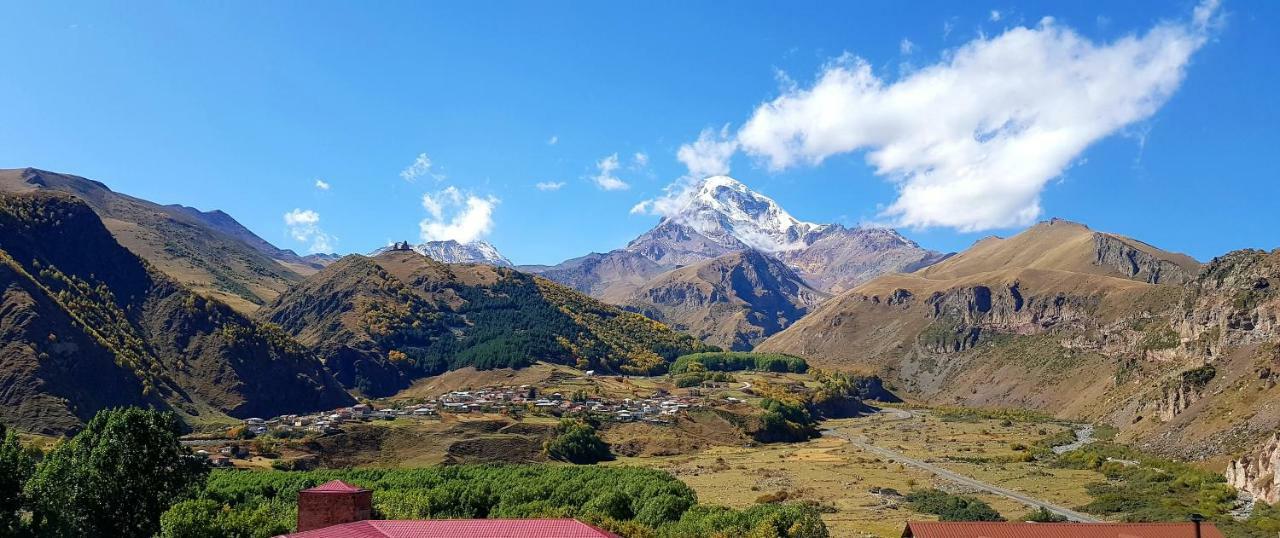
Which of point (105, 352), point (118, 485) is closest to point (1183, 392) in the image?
point (118, 485)

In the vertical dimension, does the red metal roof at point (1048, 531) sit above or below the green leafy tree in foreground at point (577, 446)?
above

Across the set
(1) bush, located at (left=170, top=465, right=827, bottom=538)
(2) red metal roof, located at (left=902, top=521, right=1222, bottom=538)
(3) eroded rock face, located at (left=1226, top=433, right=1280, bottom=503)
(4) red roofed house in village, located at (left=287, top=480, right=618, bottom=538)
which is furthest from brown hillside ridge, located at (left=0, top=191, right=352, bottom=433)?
(3) eroded rock face, located at (left=1226, top=433, right=1280, bottom=503)

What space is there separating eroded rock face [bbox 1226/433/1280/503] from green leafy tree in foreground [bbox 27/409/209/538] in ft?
309

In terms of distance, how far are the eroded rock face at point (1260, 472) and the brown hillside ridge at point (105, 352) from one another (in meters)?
155

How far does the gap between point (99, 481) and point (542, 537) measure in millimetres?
32851

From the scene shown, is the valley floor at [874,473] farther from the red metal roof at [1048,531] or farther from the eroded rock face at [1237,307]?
the eroded rock face at [1237,307]

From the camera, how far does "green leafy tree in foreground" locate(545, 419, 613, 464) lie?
14075 cm

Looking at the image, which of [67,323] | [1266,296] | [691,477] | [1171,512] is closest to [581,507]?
[691,477]

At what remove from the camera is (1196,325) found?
620ft

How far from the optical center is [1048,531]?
49969mm

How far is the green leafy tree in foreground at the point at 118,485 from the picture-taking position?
162 feet

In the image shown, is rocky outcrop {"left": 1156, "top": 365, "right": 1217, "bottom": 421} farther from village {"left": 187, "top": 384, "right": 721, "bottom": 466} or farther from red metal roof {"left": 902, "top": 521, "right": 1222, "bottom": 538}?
red metal roof {"left": 902, "top": 521, "right": 1222, "bottom": 538}

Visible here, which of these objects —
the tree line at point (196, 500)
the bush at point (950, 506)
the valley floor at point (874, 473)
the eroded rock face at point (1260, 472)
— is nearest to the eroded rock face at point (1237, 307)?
the valley floor at point (874, 473)

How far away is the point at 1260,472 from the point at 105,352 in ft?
585
